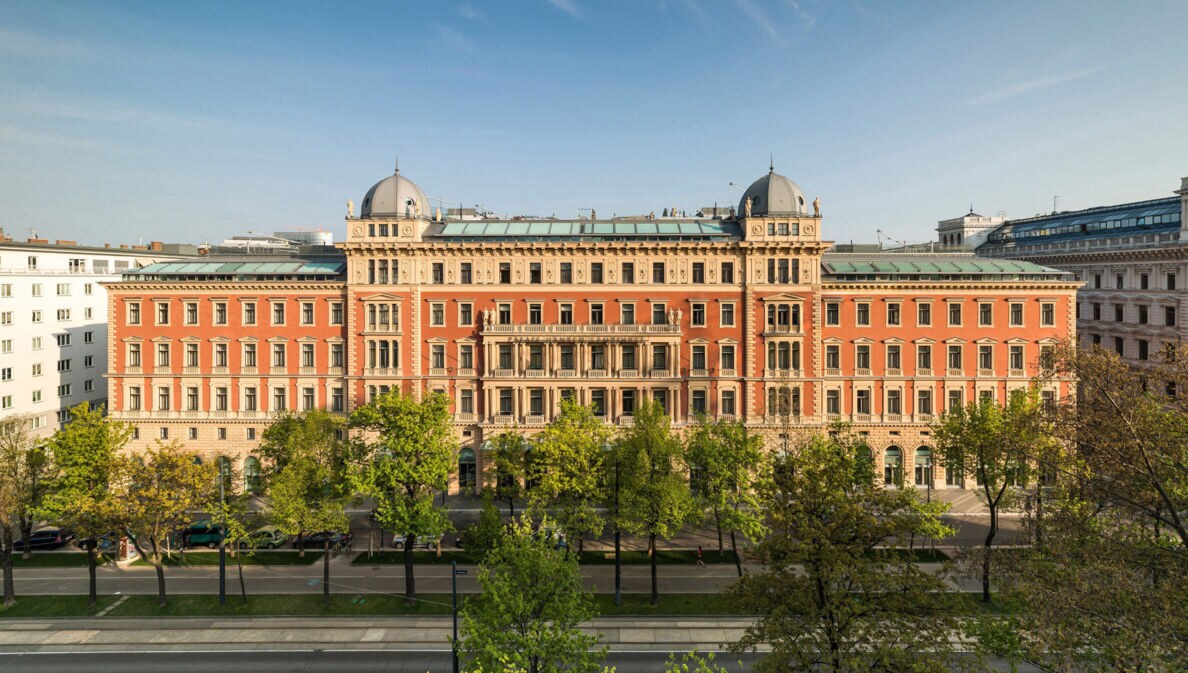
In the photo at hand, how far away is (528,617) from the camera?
93.8 ft

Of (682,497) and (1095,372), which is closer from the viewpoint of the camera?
(1095,372)

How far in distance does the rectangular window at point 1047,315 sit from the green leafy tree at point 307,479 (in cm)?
6595

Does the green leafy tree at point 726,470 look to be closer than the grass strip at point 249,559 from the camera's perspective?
Yes

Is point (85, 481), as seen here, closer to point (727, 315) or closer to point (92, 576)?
point (92, 576)

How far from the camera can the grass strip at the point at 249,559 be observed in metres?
54.1

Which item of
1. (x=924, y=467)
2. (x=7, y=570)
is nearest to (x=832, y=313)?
(x=924, y=467)

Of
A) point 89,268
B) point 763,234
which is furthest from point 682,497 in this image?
point 89,268

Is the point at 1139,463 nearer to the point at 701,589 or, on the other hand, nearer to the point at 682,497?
the point at 682,497

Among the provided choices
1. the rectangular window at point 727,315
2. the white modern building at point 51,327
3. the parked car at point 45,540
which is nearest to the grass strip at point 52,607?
the parked car at point 45,540

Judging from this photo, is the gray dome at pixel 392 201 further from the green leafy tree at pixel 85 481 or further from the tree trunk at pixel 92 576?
the tree trunk at pixel 92 576

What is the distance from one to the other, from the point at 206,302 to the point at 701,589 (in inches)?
2234

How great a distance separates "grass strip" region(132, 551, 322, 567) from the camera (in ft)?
178

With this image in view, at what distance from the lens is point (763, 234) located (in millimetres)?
68625

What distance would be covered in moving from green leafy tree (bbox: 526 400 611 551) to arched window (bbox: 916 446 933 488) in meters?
37.0
